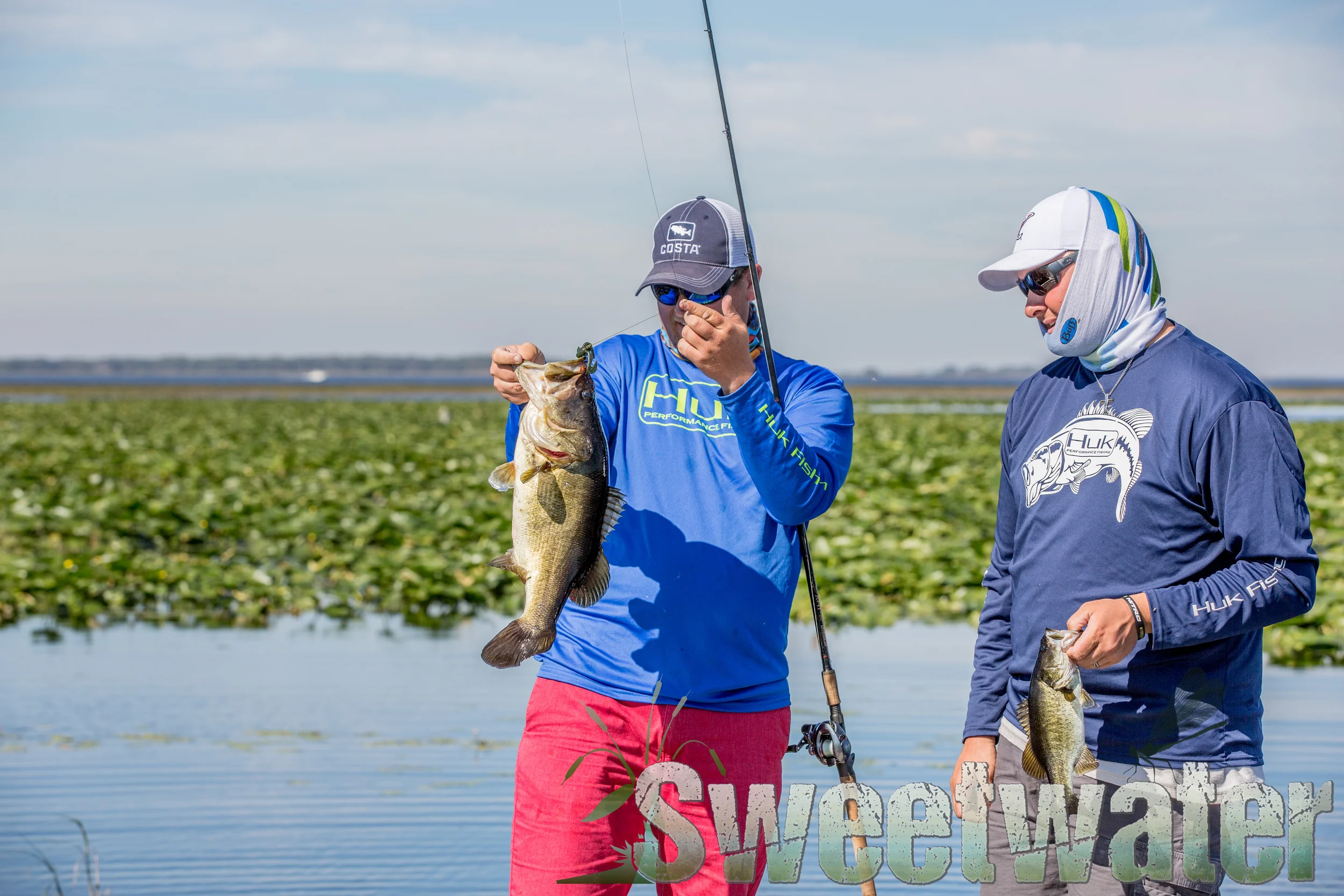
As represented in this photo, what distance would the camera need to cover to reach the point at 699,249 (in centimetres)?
315

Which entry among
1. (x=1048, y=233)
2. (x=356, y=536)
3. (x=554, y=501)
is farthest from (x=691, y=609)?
(x=356, y=536)

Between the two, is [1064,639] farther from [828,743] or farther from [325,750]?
[325,750]

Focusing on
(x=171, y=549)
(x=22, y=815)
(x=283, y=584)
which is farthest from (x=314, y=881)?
(x=171, y=549)

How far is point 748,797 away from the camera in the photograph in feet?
9.98

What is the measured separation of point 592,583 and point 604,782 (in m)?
0.45

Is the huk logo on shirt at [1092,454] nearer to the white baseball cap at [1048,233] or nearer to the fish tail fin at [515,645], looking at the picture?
the white baseball cap at [1048,233]

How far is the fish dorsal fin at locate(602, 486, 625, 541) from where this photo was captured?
2.98 m

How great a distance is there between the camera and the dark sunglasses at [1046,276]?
2.75 meters

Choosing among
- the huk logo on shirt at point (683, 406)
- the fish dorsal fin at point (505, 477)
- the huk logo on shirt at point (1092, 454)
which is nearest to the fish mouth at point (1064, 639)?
the huk logo on shirt at point (1092, 454)

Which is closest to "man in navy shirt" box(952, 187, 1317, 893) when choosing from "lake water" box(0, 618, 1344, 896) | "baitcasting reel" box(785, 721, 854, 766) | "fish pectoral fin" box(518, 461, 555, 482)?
"baitcasting reel" box(785, 721, 854, 766)

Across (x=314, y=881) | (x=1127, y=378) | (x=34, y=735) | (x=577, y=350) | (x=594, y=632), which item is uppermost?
(x=577, y=350)

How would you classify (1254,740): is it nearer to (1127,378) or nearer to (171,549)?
(1127,378)

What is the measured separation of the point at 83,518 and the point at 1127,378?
13.6 meters

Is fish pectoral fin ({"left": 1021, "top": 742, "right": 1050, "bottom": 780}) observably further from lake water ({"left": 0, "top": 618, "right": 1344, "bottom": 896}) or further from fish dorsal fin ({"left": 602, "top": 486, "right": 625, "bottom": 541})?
lake water ({"left": 0, "top": 618, "right": 1344, "bottom": 896})
